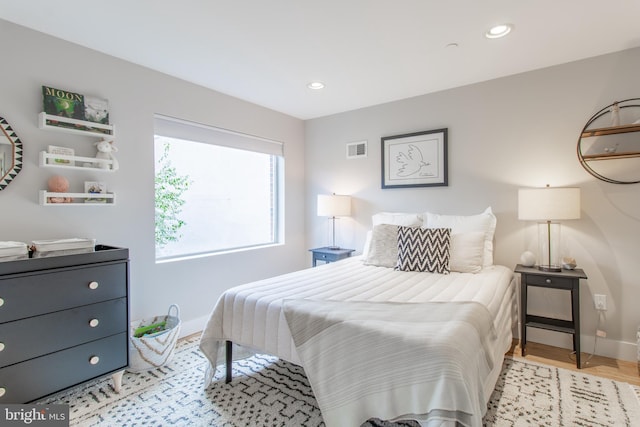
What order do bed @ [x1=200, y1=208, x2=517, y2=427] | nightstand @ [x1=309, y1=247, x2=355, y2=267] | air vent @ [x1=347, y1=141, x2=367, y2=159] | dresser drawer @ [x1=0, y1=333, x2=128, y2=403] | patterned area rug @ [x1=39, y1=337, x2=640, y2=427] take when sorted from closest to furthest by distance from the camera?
bed @ [x1=200, y1=208, x2=517, y2=427] → dresser drawer @ [x1=0, y1=333, x2=128, y2=403] → patterned area rug @ [x1=39, y1=337, x2=640, y2=427] → nightstand @ [x1=309, y1=247, x2=355, y2=267] → air vent @ [x1=347, y1=141, x2=367, y2=159]

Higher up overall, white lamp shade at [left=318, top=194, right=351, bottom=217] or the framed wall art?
the framed wall art

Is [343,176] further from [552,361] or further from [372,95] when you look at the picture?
[552,361]

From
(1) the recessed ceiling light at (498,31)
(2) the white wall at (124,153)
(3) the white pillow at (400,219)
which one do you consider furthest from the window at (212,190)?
(1) the recessed ceiling light at (498,31)

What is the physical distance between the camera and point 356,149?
158 inches

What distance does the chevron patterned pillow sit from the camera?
2.67 meters

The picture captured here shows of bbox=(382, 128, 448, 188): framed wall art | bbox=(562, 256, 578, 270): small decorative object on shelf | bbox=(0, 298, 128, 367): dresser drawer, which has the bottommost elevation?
bbox=(0, 298, 128, 367): dresser drawer

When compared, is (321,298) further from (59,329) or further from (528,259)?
(528,259)

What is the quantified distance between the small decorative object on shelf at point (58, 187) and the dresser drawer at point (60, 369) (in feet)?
3.38

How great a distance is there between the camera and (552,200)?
2447 mm

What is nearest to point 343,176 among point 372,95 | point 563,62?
point 372,95

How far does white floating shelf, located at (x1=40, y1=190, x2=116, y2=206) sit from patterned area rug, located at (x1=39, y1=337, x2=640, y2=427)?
4.10ft

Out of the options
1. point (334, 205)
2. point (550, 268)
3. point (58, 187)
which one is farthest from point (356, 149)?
point (58, 187)

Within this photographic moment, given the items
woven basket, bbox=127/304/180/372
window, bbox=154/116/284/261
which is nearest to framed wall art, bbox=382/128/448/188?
window, bbox=154/116/284/261

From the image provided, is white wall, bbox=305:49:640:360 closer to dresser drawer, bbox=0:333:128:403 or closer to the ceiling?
the ceiling
